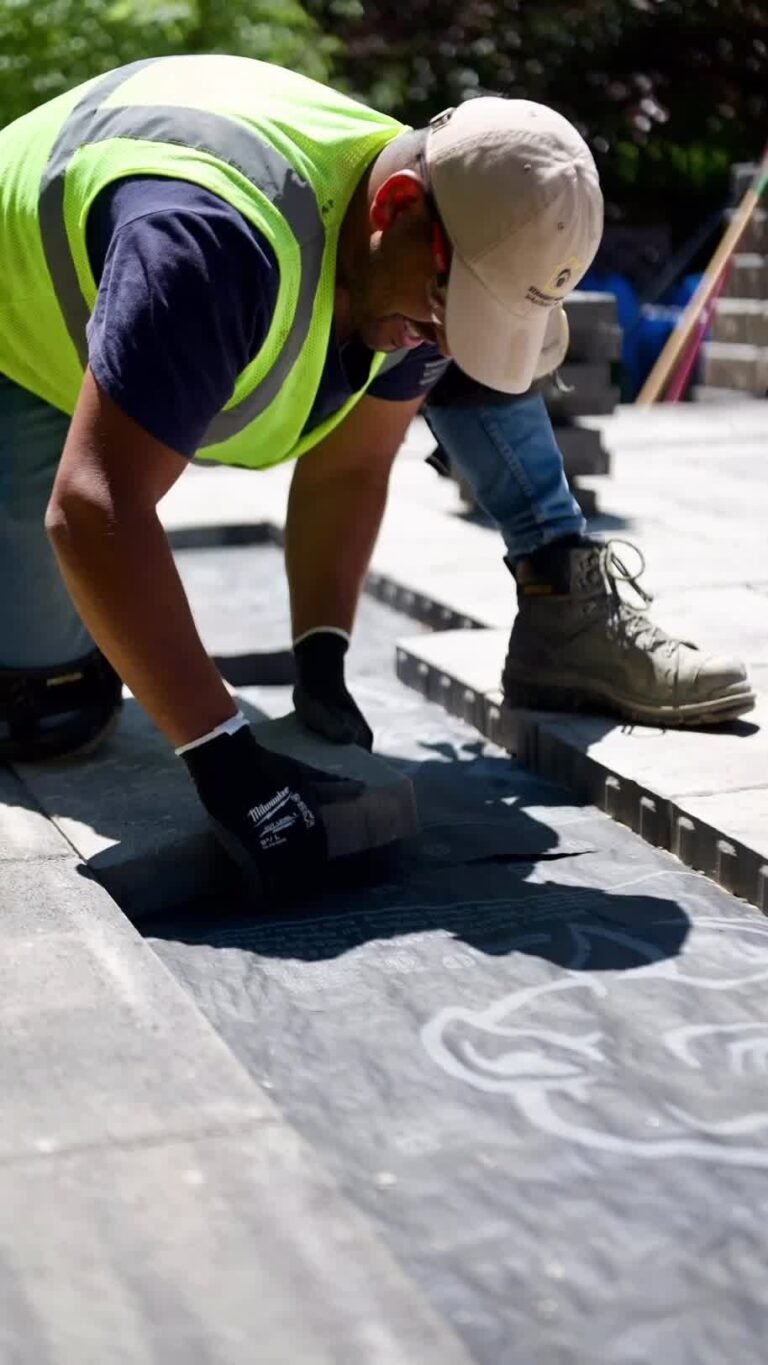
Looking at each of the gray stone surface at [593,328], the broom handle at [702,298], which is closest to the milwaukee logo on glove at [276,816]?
the gray stone surface at [593,328]

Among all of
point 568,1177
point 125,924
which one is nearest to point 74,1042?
point 125,924

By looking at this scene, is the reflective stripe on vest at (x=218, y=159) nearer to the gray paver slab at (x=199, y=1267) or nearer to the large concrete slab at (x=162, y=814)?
the large concrete slab at (x=162, y=814)

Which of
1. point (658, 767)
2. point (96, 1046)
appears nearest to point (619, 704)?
point (658, 767)

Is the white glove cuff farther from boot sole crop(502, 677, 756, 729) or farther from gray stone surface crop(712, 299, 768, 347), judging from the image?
gray stone surface crop(712, 299, 768, 347)

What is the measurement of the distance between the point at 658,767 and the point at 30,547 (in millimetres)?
1063

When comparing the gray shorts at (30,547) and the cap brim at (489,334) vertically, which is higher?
the cap brim at (489,334)

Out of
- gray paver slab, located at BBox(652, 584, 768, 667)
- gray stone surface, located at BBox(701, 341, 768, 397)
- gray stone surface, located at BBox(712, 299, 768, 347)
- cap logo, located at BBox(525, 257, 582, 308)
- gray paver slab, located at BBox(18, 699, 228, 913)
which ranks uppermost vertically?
cap logo, located at BBox(525, 257, 582, 308)

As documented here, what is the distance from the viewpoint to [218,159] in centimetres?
220

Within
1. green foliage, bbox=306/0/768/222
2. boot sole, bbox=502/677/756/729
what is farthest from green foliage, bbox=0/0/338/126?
boot sole, bbox=502/677/756/729

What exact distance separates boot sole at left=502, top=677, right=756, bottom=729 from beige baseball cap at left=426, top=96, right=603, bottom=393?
85cm

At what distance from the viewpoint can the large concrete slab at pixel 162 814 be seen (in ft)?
7.84

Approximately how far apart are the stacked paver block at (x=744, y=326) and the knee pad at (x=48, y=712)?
→ 565 centimetres

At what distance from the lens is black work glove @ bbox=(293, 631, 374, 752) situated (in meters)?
2.83

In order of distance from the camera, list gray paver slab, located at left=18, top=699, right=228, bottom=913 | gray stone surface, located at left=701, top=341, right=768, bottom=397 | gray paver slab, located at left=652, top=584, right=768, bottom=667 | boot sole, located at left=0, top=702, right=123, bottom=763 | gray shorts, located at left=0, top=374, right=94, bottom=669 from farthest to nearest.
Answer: gray stone surface, located at left=701, top=341, right=768, bottom=397
gray paver slab, located at left=652, top=584, right=768, bottom=667
boot sole, located at left=0, top=702, right=123, bottom=763
gray shorts, located at left=0, top=374, right=94, bottom=669
gray paver slab, located at left=18, top=699, right=228, bottom=913
